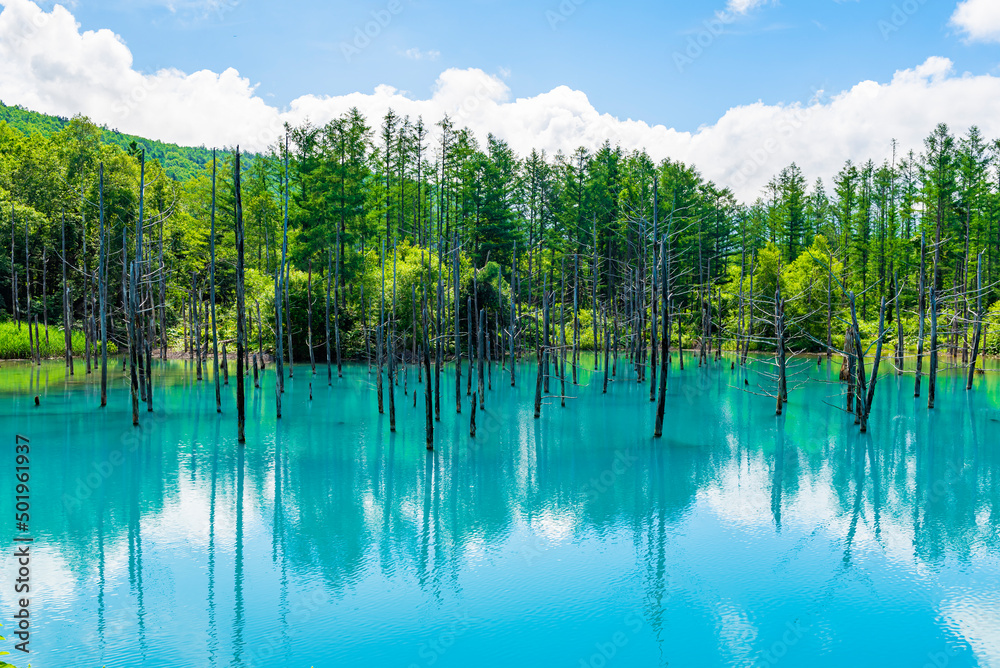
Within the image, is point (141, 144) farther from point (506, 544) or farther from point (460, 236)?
point (506, 544)

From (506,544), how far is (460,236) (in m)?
29.1

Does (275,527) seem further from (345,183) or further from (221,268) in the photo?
(221,268)

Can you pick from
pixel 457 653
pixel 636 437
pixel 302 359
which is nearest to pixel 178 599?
pixel 457 653

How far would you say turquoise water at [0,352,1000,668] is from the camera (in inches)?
320

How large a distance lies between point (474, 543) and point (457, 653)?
12.1ft

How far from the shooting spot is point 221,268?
46.4 m

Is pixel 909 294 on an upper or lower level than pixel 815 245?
lower

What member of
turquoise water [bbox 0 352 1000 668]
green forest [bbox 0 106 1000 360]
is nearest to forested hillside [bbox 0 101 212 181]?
green forest [bbox 0 106 1000 360]

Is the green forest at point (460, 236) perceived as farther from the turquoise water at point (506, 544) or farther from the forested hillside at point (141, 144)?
the forested hillside at point (141, 144)

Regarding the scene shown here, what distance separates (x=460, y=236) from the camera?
38750 mm

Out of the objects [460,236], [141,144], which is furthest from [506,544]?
[141,144]

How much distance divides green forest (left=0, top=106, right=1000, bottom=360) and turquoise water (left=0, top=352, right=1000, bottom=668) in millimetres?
14592

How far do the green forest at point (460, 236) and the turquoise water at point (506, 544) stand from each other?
47.9 ft

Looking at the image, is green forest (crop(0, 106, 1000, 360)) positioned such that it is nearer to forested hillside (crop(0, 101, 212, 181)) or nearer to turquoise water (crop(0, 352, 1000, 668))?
turquoise water (crop(0, 352, 1000, 668))
